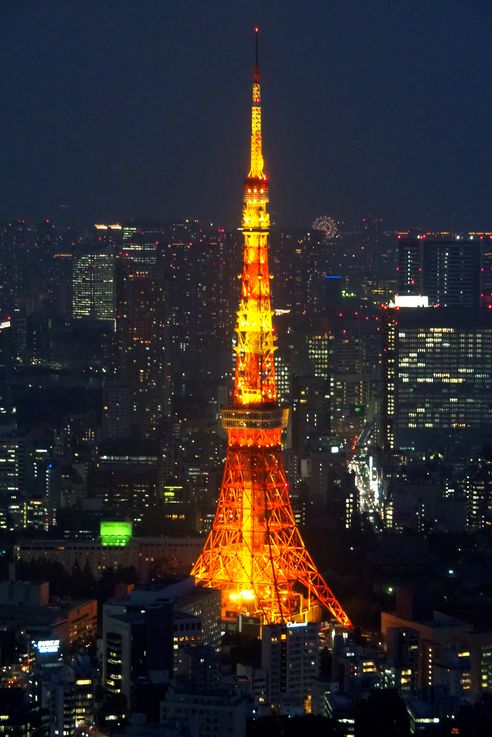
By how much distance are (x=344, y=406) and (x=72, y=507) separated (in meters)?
4.98

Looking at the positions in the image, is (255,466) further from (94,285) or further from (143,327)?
(94,285)

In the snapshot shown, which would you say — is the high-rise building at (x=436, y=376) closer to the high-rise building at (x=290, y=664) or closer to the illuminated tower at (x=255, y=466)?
the illuminated tower at (x=255, y=466)

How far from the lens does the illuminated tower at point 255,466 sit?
15883 mm

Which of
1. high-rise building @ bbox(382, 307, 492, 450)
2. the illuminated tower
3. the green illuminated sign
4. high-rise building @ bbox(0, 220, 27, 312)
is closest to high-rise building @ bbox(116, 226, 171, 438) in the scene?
high-rise building @ bbox(0, 220, 27, 312)

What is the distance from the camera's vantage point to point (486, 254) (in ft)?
A: 87.0

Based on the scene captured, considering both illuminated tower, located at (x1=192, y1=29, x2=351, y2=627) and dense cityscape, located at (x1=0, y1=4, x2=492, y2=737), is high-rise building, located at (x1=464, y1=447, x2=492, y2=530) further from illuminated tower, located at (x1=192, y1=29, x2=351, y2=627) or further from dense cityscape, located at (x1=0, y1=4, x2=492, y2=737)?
illuminated tower, located at (x1=192, y1=29, x2=351, y2=627)

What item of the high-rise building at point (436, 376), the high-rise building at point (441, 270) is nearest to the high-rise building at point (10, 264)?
the high-rise building at point (436, 376)

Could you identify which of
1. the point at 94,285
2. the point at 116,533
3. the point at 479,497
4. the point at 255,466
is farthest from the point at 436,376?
the point at 255,466

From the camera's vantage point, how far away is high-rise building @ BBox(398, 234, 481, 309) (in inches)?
1033

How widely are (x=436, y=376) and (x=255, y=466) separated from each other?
8.80m

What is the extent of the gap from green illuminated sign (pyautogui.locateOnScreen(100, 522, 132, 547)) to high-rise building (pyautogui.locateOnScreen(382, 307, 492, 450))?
6.13 metres

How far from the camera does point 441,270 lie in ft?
87.7

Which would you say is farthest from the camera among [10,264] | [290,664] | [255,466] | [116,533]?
[10,264]

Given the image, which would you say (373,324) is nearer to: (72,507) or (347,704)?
(72,507)
